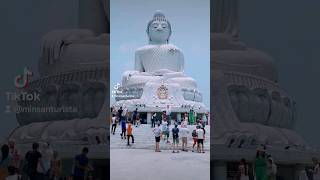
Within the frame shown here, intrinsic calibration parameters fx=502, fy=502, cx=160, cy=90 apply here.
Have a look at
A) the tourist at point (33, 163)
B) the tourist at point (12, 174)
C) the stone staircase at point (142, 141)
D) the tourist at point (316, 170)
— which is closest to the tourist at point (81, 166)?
the tourist at point (33, 163)

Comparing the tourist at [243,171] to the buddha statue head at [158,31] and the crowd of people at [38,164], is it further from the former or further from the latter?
the buddha statue head at [158,31]

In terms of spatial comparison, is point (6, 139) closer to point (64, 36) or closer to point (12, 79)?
point (12, 79)

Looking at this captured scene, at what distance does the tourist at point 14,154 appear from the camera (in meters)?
8.04

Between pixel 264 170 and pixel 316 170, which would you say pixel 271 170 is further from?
pixel 316 170

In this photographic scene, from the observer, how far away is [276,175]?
27.2 feet

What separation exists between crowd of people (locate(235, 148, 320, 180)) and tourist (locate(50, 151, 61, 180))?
2903mm

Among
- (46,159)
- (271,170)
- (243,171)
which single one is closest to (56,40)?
(46,159)

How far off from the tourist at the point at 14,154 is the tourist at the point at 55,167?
55 cm

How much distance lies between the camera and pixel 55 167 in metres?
8.09

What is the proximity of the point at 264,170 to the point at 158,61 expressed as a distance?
11.2m

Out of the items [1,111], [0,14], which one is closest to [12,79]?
[1,111]

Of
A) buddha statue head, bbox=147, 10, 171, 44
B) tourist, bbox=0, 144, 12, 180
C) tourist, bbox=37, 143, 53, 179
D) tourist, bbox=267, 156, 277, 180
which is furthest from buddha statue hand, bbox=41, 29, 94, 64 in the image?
buddha statue head, bbox=147, 10, 171, 44

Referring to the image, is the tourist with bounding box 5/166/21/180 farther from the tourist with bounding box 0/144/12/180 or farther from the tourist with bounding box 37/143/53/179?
the tourist with bounding box 37/143/53/179

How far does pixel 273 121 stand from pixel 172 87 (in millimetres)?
9848
